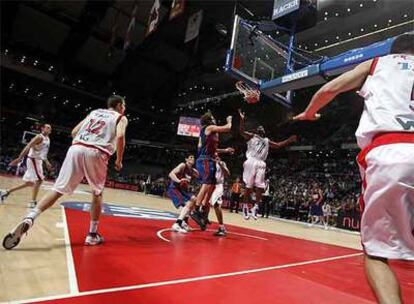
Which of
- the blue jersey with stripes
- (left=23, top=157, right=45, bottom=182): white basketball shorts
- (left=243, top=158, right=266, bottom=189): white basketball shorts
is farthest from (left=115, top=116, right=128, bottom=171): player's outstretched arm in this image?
(left=243, top=158, right=266, bottom=189): white basketball shorts

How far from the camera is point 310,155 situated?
26.7 m

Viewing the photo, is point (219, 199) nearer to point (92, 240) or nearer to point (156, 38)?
point (92, 240)

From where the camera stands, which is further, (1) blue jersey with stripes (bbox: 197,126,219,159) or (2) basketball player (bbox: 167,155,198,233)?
(2) basketball player (bbox: 167,155,198,233)

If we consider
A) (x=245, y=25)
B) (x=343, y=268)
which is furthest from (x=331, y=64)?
(x=343, y=268)

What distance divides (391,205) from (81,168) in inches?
126

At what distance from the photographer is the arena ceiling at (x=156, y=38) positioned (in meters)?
15.6

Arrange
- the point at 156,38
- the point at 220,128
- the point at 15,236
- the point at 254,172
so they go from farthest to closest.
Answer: the point at 156,38
the point at 254,172
the point at 220,128
the point at 15,236

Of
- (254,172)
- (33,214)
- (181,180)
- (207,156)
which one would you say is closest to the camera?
(33,214)

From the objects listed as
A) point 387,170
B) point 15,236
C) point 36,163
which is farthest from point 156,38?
point 387,170

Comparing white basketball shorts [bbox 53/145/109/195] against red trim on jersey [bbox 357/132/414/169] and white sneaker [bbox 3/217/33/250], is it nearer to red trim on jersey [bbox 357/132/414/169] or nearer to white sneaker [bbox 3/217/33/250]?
white sneaker [bbox 3/217/33/250]

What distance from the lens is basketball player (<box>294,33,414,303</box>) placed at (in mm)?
1750

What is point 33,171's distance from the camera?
7.61 m

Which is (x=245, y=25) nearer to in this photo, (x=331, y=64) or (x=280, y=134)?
(x=331, y=64)

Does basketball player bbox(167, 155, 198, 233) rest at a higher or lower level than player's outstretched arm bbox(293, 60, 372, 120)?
lower
